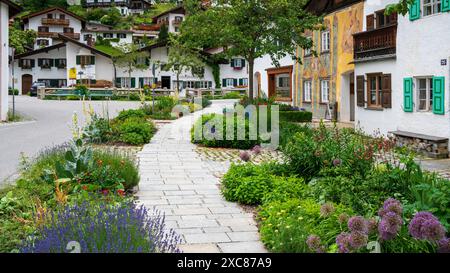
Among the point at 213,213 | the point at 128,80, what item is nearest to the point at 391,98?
the point at 213,213

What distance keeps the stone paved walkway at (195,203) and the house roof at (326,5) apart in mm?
13498

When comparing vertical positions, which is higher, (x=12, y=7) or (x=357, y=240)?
(x=12, y=7)

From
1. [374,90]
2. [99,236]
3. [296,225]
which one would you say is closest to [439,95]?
[374,90]

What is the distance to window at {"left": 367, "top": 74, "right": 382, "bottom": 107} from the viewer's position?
20.2 meters

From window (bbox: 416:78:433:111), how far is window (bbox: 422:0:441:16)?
1937 mm

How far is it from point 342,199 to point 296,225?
1307 mm

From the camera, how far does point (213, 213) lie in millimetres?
7738

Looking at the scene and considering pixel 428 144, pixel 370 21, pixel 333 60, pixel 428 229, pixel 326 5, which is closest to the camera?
pixel 428 229

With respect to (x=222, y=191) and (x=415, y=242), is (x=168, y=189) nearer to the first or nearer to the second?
(x=222, y=191)

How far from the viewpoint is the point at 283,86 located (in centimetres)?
3700

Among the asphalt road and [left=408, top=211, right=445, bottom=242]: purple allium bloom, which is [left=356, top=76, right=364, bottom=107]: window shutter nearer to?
the asphalt road

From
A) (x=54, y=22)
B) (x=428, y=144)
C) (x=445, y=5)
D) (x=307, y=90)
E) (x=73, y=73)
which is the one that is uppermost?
(x=54, y=22)

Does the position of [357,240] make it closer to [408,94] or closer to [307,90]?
[408,94]

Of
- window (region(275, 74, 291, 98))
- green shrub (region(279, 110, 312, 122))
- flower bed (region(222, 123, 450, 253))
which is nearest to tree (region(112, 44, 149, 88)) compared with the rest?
window (region(275, 74, 291, 98))
